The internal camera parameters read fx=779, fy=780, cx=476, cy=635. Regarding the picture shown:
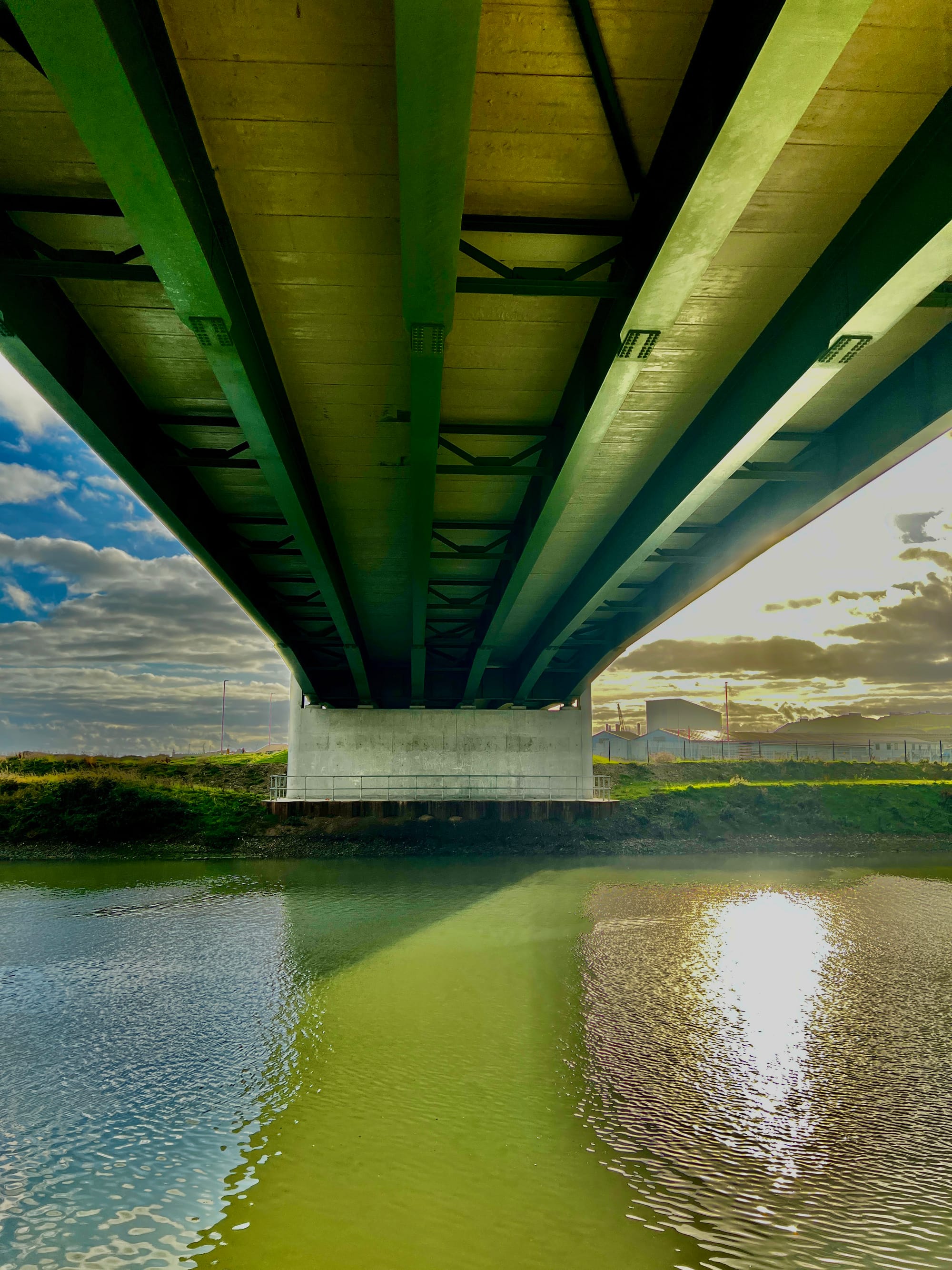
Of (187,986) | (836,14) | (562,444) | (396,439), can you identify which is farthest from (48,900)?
(836,14)

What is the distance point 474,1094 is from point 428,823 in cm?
1696

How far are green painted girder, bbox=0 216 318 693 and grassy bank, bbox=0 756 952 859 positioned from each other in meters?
12.7

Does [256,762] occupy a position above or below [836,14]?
below

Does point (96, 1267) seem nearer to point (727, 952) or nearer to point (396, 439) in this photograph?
point (396, 439)

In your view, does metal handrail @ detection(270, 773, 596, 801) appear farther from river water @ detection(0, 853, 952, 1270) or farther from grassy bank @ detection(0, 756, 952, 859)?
river water @ detection(0, 853, 952, 1270)

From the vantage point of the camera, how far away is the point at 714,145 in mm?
4031

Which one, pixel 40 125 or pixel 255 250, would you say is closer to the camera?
pixel 40 125

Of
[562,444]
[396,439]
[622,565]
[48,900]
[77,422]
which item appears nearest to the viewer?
[77,422]

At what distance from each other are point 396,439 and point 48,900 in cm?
1332

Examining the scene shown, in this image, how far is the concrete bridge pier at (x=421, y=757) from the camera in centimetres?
2433

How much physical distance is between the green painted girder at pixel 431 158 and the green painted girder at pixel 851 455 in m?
4.50

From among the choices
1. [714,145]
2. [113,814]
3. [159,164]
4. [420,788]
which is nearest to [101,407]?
[159,164]

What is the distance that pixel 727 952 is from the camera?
1190 cm

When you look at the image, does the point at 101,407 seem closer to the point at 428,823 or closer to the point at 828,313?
the point at 828,313
